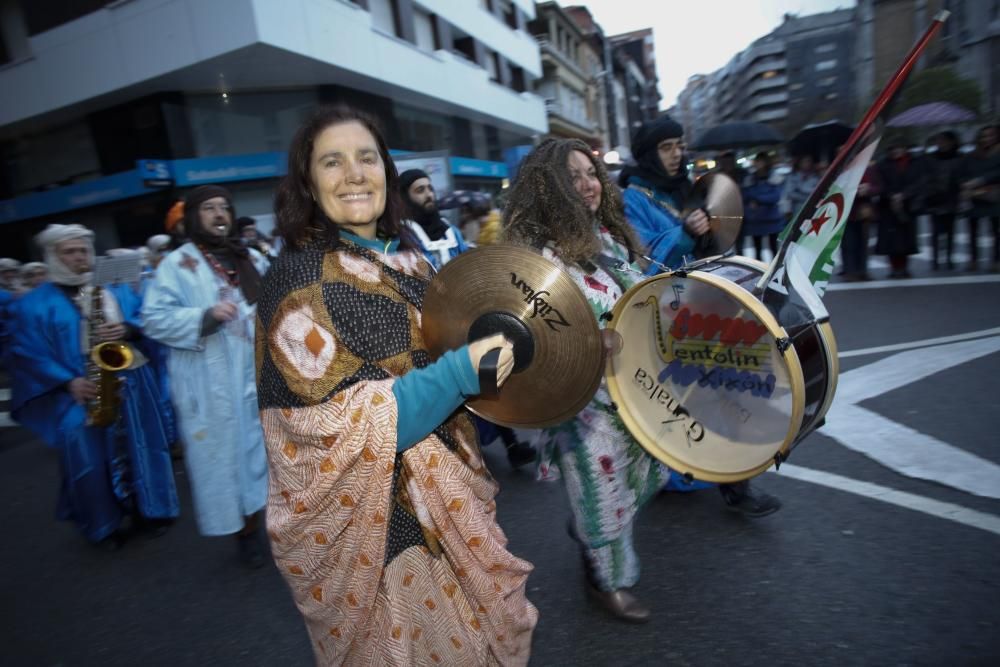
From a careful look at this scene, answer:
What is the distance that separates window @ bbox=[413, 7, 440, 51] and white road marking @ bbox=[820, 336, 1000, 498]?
16.8m

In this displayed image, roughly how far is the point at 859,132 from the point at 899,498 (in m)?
2.27

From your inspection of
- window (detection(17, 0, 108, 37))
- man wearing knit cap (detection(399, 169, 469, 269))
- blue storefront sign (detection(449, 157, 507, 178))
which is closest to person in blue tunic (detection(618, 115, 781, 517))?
A: man wearing knit cap (detection(399, 169, 469, 269))

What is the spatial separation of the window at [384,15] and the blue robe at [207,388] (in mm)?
15004

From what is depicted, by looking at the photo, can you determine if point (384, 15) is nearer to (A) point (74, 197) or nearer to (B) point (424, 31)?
(B) point (424, 31)

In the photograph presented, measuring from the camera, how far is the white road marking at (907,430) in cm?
314

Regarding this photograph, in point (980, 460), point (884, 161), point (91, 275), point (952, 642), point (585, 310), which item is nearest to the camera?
point (585, 310)

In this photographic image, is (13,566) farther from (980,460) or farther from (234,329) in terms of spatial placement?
(980,460)

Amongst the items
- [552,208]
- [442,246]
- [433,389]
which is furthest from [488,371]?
Result: [442,246]

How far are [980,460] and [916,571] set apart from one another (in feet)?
4.04

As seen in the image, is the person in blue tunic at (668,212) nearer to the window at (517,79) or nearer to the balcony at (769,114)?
the window at (517,79)

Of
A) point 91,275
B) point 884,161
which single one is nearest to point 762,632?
point 91,275

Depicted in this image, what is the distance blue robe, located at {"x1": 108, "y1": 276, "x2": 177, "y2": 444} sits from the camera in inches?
162

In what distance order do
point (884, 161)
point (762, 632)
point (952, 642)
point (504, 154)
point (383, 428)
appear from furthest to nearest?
point (504, 154) < point (884, 161) < point (762, 632) < point (952, 642) < point (383, 428)

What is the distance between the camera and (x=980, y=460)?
3248 millimetres
